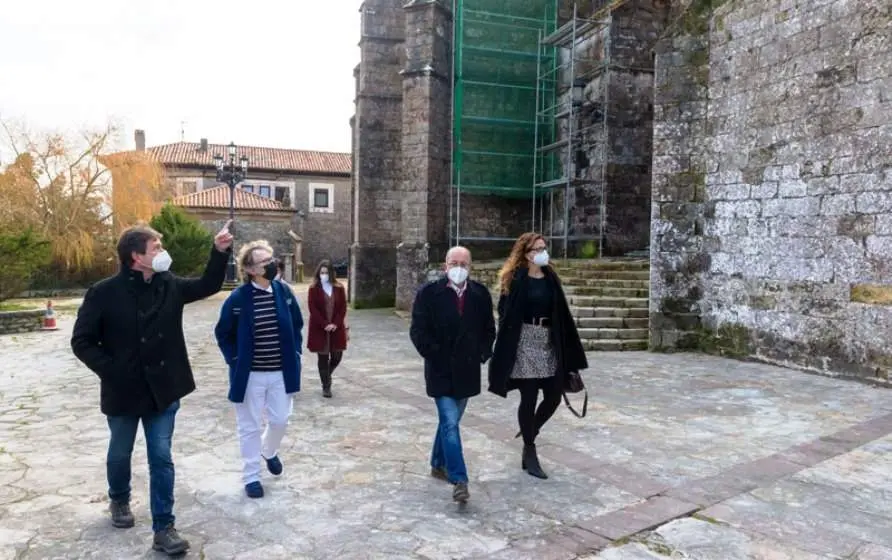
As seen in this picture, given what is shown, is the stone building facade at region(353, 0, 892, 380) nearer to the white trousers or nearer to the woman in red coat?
the woman in red coat

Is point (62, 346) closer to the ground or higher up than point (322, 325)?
closer to the ground

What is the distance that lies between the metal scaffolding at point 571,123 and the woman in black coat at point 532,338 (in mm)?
10539

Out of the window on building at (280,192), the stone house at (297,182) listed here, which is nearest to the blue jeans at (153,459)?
the stone house at (297,182)

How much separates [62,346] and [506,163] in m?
10.9

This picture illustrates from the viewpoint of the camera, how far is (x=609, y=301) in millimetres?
11141

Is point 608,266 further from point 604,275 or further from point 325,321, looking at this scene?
point 325,321

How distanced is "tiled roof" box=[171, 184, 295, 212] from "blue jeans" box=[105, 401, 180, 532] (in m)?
30.8

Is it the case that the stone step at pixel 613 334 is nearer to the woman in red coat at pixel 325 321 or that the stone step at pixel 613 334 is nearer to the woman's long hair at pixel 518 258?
the woman in red coat at pixel 325 321

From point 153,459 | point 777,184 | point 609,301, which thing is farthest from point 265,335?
point 609,301

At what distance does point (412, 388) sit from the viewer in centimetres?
752

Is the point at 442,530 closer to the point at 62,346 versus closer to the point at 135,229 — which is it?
the point at 135,229

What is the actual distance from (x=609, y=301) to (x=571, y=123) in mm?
5228

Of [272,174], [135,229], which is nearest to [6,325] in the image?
[135,229]

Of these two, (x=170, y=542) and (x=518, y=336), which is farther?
(x=518, y=336)
